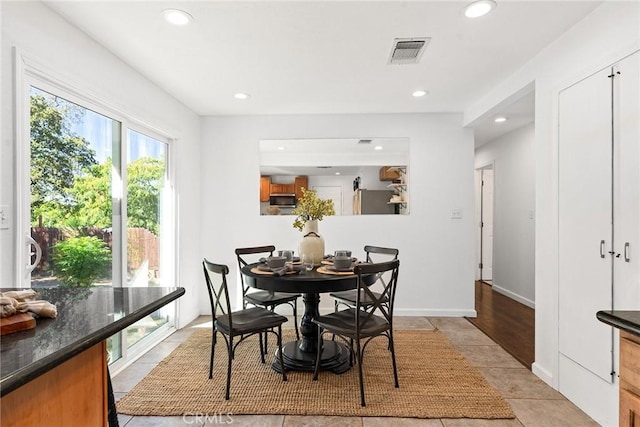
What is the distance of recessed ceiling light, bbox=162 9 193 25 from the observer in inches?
76.9

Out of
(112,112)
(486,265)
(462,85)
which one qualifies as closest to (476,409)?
(462,85)

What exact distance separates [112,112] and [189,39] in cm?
87

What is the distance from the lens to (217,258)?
13.5 feet

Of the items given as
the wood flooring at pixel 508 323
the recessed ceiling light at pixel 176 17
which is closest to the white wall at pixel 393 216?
the wood flooring at pixel 508 323

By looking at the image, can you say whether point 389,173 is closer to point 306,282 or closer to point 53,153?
point 306,282

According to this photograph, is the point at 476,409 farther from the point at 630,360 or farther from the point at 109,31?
the point at 109,31

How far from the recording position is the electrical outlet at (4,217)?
1.65m

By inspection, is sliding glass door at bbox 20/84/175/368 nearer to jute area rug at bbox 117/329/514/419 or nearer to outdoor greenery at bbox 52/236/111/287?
outdoor greenery at bbox 52/236/111/287

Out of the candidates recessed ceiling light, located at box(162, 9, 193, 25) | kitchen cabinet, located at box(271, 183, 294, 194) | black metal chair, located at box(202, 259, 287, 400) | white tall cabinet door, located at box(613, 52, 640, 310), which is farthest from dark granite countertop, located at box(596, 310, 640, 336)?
kitchen cabinet, located at box(271, 183, 294, 194)

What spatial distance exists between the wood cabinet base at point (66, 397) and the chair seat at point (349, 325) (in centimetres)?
145

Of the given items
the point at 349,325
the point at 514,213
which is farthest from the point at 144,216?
the point at 514,213

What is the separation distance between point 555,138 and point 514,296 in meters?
3.24

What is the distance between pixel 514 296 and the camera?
4.79m

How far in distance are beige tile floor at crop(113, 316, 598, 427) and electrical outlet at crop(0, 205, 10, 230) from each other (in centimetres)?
129
